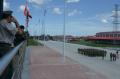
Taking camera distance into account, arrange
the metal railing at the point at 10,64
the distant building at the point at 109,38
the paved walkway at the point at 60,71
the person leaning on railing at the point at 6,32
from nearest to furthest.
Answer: the metal railing at the point at 10,64, the person leaning on railing at the point at 6,32, the paved walkway at the point at 60,71, the distant building at the point at 109,38

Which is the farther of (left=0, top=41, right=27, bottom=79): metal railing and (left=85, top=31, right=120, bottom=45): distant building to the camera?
(left=85, top=31, right=120, bottom=45): distant building

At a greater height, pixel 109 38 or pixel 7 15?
pixel 7 15

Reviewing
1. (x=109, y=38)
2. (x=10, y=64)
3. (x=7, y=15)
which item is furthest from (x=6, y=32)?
(x=109, y=38)

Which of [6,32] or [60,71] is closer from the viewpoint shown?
[6,32]

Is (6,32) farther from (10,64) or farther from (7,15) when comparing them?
(10,64)

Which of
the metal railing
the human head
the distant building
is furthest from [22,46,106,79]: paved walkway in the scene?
the distant building

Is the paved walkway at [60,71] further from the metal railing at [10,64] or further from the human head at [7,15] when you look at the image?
the metal railing at [10,64]

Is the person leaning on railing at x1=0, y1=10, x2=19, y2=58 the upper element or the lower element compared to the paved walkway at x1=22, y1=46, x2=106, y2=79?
upper

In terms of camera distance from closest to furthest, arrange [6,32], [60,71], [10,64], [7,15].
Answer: [10,64]
[6,32]
[7,15]
[60,71]

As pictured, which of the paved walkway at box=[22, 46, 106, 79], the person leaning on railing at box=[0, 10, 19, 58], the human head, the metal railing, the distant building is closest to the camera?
the metal railing

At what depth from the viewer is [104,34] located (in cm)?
13825

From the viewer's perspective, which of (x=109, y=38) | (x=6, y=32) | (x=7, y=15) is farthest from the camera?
(x=109, y=38)

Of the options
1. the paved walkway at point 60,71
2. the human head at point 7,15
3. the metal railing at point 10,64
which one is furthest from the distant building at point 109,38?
the metal railing at point 10,64

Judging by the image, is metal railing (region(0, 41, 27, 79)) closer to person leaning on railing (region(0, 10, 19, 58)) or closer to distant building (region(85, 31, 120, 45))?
person leaning on railing (region(0, 10, 19, 58))
